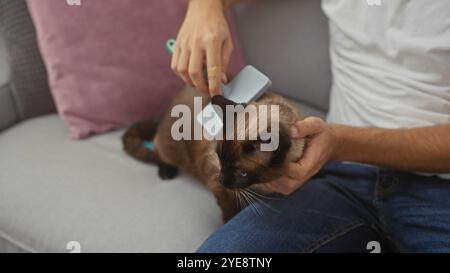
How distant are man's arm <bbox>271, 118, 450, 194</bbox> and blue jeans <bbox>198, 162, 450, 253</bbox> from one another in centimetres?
5

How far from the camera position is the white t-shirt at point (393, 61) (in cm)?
75

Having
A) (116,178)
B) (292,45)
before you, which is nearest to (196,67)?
(116,178)

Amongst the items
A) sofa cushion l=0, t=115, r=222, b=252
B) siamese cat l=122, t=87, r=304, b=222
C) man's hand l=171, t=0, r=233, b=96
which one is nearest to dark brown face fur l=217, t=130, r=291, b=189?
siamese cat l=122, t=87, r=304, b=222

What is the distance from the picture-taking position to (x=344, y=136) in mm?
728

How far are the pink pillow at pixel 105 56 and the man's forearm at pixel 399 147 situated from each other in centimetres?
38

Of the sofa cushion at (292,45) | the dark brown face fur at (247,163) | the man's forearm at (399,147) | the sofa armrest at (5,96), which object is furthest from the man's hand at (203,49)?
the sofa armrest at (5,96)

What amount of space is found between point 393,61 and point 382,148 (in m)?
0.18

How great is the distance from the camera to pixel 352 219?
2.58 feet

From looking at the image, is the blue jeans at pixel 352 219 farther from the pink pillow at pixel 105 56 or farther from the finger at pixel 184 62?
the pink pillow at pixel 105 56

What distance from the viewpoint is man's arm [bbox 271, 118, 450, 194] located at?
70 cm

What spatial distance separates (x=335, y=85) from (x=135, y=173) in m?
0.49

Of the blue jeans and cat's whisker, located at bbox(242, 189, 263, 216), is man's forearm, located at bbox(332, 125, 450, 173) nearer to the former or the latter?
the blue jeans

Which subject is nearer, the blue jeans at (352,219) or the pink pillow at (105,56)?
the blue jeans at (352,219)
